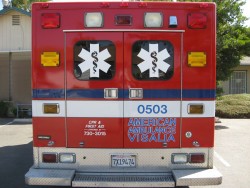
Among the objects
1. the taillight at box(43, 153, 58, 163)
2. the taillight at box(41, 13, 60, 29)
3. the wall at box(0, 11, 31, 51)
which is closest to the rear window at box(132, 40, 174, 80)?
the taillight at box(41, 13, 60, 29)

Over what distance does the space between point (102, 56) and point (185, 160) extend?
1.90m

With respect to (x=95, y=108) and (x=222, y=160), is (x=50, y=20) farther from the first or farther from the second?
(x=222, y=160)

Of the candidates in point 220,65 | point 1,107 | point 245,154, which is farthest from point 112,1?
point 1,107

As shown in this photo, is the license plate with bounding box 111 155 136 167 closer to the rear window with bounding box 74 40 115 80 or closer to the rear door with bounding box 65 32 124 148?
the rear door with bounding box 65 32 124 148

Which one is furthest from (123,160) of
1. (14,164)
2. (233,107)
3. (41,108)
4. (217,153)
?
(233,107)

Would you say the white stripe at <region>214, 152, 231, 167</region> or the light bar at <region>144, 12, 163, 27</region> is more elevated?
the light bar at <region>144, 12, 163, 27</region>

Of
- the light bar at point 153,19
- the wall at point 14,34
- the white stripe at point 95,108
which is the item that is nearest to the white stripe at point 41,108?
the white stripe at point 95,108

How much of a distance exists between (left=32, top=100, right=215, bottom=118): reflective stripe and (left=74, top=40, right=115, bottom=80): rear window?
0.38 metres

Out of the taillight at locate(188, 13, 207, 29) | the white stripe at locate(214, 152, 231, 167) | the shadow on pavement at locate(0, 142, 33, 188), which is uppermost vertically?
the taillight at locate(188, 13, 207, 29)

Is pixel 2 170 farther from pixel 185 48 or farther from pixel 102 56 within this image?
pixel 185 48

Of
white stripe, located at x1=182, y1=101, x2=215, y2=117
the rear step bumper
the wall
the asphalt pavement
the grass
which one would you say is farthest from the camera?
the grass

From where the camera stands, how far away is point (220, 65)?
14.1m

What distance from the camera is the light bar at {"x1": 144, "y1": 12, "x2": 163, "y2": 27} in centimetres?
494

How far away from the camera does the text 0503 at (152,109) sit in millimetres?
5008
